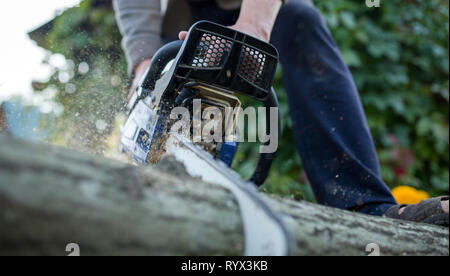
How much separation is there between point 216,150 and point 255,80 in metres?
0.25

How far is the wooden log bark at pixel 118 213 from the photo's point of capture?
16.1 inches

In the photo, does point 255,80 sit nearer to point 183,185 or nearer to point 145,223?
point 183,185

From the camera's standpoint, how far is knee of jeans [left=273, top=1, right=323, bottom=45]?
5.11ft

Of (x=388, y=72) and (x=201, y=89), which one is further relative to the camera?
(x=388, y=72)

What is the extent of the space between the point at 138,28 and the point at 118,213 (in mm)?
1199

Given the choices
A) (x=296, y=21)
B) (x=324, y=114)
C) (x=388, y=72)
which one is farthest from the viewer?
(x=388, y=72)

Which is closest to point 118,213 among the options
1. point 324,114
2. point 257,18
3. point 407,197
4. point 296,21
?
point 257,18

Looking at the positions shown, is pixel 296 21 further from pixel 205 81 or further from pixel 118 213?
pixel 118 213

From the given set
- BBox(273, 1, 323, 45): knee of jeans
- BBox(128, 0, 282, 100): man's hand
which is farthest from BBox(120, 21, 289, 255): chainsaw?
BBox(273, 1, 323, 45): knee of jeans

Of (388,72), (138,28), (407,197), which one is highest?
(138,28)

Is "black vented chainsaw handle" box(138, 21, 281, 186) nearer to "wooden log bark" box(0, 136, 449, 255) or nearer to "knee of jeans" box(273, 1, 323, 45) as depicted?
"wooden log bark" box(0, 136, 449, 255)

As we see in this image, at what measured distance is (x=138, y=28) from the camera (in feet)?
4.80

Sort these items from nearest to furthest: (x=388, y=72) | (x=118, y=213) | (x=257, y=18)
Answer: (x=118, y=213)
(x=257, y=18)
(x=388, y=72)

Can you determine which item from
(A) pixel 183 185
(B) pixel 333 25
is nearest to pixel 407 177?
(B) pixel 333 25
